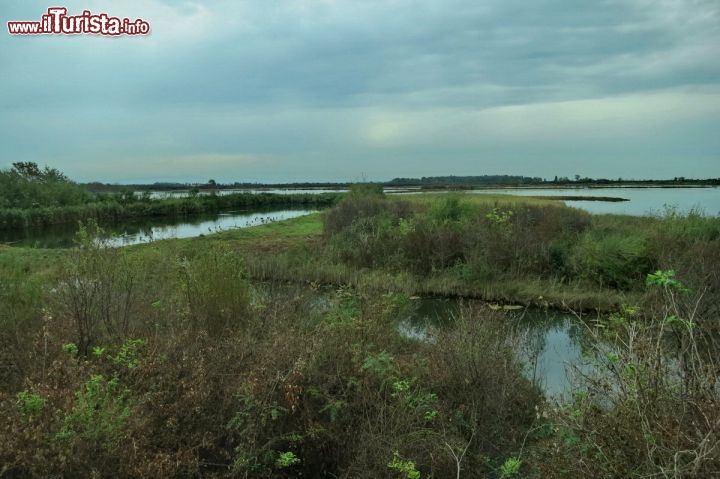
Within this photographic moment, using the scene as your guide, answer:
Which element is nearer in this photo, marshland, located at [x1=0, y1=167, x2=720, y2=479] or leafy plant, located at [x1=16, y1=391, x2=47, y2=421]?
marshland, located at [x1=0, y1=167, x2=720, y2=479]

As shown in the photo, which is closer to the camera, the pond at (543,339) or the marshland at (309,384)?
the marshland at (309,384)

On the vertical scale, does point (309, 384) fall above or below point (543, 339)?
above

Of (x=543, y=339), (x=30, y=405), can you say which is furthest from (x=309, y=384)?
(x=543, y=339)

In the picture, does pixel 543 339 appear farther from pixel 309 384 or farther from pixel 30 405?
pixel 30 405

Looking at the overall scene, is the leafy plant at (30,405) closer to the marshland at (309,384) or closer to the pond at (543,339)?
the marshland at (309,384)

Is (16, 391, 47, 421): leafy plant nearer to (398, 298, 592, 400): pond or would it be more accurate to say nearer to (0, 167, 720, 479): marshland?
(0, 167, 720, 479): marshland

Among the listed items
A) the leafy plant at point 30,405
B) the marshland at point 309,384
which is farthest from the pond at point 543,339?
the leafy plant at point 30,405

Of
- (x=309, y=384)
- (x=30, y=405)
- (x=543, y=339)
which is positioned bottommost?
(x=543, y=339)

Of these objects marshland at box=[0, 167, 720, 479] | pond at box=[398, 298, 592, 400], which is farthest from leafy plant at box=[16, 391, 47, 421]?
pond at box=[398, 298, 592, 400]

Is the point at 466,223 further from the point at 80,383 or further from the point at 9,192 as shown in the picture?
the point at 9,192

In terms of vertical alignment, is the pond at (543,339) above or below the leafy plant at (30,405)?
below

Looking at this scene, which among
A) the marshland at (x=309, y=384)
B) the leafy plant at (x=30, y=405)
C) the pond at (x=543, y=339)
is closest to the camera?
the marshland at (x=309, y=384)

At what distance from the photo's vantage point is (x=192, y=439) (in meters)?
3.93

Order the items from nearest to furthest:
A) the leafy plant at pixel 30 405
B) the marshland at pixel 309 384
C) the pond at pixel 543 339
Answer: the marshland at pixel 309 384 → the leafy plant at pixel 30 405 → the pond at pixel 543 339
